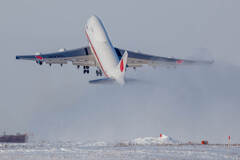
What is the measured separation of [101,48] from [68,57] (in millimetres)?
10759

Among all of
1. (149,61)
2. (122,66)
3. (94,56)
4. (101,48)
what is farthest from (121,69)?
(149,61)

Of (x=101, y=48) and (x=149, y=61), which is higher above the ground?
(x=101, y=48)

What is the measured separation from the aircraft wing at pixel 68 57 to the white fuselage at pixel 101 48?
9.56 ft

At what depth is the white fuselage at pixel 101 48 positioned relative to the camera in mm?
74250

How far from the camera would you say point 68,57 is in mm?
88000

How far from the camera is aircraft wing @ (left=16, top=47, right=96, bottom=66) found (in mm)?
84938

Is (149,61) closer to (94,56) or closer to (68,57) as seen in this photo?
(94,56)

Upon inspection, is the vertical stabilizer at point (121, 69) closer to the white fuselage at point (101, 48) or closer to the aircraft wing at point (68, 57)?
the white fuselage at point (101, 48)

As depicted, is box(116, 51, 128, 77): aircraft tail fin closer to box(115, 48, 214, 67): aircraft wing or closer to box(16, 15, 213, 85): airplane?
box(16, 15, 213, 85): airplane

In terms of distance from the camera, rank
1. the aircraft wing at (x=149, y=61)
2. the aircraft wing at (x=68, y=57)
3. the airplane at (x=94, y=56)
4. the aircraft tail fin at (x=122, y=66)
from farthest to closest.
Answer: the aircraft wing at (x=149, y=61), the aircraft wing at (x=68, y=57), the airplane at (x=94, y=56), the aircraft tail fin at (x=122, y=66)

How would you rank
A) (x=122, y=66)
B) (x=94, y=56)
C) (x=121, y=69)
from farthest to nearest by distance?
(x=94, y=56), (x=121, y=69), (x=122, y=66)

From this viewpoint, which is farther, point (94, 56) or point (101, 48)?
point (94, 56)

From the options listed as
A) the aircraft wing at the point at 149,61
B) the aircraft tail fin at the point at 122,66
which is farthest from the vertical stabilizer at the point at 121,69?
the aircraft wing at the point at 149,61

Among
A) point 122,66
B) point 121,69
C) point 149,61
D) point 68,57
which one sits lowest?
point 121,69
